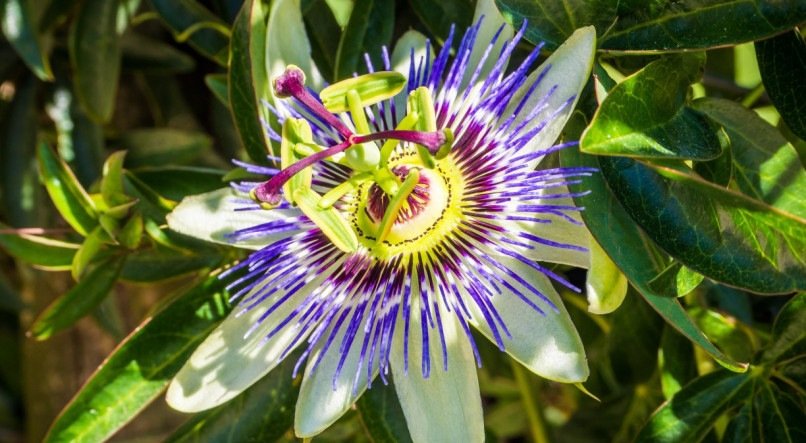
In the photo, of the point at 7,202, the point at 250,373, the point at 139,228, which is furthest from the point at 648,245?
the point at 7,202

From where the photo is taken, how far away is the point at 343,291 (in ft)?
3.80

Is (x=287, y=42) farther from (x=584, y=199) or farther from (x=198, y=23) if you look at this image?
(x=584, y=199)

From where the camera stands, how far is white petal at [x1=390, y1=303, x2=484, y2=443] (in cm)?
107

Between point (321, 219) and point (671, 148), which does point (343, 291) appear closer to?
point (321, 219)

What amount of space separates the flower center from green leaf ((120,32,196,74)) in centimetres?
73

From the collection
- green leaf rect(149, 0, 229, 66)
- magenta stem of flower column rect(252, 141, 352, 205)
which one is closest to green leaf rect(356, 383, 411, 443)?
magenta stem of flower column rect(252, 141, 352, 205)

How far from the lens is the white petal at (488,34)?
1.13m

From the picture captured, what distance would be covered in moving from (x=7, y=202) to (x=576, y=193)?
4.08 feet

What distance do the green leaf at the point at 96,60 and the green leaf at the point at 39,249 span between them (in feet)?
1.27

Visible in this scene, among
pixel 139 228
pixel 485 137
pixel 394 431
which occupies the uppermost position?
pixel 139 228

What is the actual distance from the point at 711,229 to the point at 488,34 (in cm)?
35

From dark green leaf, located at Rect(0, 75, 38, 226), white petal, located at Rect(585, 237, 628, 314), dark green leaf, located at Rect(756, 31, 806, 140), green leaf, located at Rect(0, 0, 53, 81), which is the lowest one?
white petal, located at Rect(585, 237, 628, 314)

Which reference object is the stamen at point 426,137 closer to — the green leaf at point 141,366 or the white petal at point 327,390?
the white petal at point 327,390

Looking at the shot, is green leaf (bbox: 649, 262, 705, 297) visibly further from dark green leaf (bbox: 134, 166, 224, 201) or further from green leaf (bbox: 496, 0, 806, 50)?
dark green leaf (bbox: 134, 166, 224, 201)
